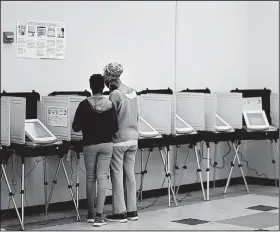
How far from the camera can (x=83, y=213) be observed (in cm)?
680

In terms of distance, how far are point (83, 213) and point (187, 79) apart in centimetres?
249

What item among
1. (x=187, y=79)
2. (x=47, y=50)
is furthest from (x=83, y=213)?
(x=187, y=79)

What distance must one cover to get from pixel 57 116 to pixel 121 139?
0.70m

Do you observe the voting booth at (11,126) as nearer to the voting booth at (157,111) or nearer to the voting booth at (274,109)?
the voting booth at (157,111)

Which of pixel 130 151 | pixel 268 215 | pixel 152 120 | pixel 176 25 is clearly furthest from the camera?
pixel 176 25

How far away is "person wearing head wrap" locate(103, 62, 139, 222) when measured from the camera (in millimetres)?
6090

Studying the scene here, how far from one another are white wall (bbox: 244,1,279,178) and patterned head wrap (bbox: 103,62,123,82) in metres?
3.43

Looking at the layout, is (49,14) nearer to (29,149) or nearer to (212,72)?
(29,149)

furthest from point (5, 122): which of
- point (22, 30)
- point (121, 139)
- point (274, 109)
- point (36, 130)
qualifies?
point (274, 109)

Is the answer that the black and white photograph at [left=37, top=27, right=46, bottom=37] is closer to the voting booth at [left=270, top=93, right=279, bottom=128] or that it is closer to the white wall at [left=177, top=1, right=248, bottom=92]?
the white wall at [left=177, top=1, right=248, bottom=92]

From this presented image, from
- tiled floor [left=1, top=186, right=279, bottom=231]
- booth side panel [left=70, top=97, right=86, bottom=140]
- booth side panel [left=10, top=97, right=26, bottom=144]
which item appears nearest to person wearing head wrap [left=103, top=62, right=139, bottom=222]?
tiled floor [left=1, top=186, right=279, bottom=231]

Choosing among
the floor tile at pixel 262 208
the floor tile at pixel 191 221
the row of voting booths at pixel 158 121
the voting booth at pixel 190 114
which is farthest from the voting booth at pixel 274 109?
the floor tile at pixel 191 221

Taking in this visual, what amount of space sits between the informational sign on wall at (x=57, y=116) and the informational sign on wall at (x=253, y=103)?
3.04 meters

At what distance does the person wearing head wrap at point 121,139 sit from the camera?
609 centimetres
